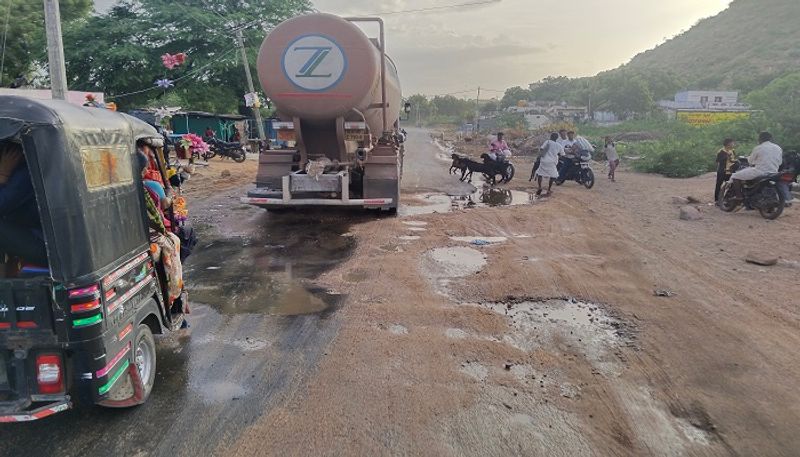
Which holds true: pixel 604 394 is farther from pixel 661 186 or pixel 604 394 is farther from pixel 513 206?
pixel 661 186

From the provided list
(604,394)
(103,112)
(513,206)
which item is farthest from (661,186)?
(103,112)

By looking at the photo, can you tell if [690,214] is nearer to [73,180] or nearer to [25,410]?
[73,180]

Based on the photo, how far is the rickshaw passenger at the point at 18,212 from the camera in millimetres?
2740

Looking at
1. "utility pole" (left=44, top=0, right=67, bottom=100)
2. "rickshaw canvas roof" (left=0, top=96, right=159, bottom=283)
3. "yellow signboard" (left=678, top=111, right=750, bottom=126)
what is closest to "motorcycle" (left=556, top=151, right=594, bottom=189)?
"utility pole" (left=44, top=0, right=67, bottom=100)

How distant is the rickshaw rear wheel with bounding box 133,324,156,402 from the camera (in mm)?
3328

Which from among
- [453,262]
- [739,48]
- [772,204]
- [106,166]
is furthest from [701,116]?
[739,48]

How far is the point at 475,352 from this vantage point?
413cm

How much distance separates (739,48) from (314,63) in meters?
90.8

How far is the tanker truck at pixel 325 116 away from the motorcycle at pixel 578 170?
20.5ft

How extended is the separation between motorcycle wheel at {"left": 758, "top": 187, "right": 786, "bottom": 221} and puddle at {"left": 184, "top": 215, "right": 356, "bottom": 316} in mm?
7336

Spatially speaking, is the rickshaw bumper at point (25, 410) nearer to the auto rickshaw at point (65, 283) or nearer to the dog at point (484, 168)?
the auto rickshaw at point (65, 283)

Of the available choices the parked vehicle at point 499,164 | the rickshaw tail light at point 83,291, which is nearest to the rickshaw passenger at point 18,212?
the rickshaw tail light at point 83,291

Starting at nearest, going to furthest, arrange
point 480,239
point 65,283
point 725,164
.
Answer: point 65,283, point 480,239, point 725,164

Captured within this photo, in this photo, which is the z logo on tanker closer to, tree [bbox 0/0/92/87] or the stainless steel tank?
the stainless steel tank
